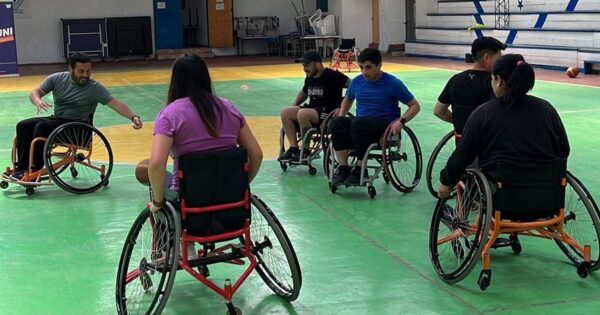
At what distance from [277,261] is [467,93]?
1.61 metres

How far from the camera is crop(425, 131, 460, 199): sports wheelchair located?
5141mm

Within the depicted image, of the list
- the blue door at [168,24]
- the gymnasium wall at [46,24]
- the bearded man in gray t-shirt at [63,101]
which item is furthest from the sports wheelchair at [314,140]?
the blue door at [168,24]

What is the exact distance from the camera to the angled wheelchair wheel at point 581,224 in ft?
11.5

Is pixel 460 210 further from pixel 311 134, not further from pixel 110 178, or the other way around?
pixel 110 178

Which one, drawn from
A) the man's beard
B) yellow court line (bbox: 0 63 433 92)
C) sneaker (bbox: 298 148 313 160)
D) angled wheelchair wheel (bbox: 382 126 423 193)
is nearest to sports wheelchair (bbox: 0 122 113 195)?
the man's beard

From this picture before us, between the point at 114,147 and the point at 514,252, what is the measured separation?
473cm

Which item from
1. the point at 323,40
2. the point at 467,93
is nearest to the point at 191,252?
the point at 467,93

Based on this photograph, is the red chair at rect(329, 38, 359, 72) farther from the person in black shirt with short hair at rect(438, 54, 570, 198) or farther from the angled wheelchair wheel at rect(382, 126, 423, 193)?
the person in black shirt with short hair at rect(438, 54, 570, 198)

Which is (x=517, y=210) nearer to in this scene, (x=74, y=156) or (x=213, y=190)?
(x=213, y=190)

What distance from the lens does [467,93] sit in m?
4.68

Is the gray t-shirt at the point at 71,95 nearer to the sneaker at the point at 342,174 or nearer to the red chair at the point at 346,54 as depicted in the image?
the sneaker at the point at 342,174

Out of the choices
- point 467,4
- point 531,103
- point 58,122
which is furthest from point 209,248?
point 467,4

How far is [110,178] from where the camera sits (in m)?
6.29

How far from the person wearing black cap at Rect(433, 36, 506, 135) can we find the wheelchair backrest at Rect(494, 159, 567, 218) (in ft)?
4.19
